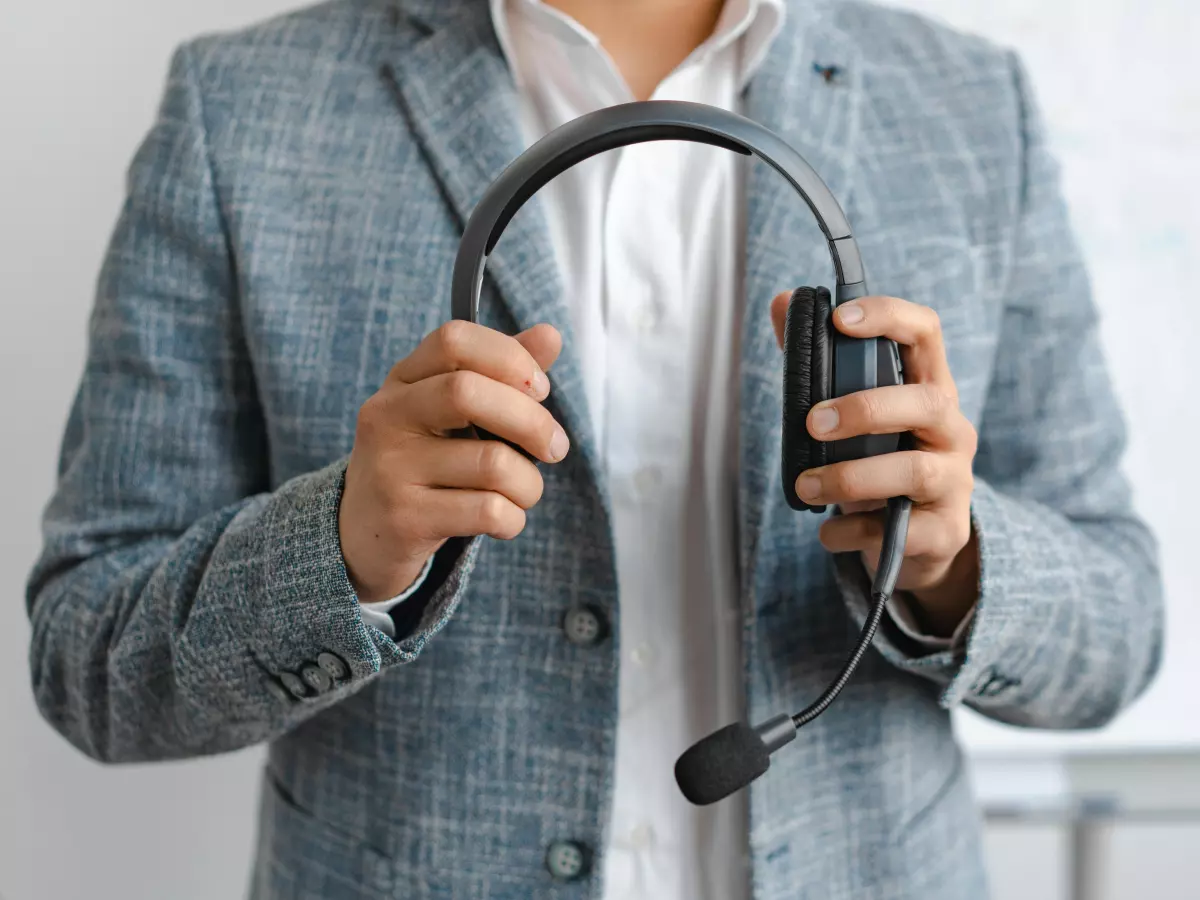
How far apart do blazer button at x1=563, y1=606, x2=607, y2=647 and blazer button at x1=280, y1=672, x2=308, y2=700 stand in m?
0.17

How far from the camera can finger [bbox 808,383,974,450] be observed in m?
0.55

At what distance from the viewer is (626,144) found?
0.56m

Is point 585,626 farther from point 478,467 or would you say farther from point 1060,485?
point 1060,485

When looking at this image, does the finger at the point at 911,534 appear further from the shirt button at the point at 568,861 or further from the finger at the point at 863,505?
the shirt button at the point at 568,861

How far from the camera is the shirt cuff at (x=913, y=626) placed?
677 millimetres

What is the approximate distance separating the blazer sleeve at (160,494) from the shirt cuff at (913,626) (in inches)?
14.2

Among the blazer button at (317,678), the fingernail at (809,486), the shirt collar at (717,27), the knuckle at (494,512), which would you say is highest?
the shirt collar at (717,27)

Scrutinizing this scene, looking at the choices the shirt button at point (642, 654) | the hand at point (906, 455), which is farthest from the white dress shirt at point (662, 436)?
the hand at point (906, 455)

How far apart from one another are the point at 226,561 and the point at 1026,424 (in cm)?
58

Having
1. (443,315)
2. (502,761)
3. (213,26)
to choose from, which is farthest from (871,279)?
(213,26)

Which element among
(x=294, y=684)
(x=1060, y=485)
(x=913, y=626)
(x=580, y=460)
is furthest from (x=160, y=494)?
(x=1060, y=485)

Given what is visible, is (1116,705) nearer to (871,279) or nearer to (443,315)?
(871,279)

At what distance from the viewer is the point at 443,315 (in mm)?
731

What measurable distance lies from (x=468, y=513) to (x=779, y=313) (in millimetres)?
229
